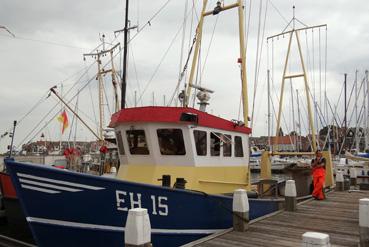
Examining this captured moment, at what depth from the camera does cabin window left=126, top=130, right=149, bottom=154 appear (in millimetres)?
9047

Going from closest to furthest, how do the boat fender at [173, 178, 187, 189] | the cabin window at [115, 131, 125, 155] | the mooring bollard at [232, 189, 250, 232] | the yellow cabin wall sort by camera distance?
1. the boat fender at [173, 178, 187, 189]
2. the mooring bollard at [232, 189, 250, 232]
3. the yellow cabin wall
4. the cabin window at [115, 131, 125, 155]

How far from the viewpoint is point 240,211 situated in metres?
8.66

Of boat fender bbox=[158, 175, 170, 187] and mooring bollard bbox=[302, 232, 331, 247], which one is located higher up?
boat fender bbox=[158, 175, 170, 187]

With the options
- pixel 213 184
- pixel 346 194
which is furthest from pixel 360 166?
pixel 213 184

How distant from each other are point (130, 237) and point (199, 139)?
3596 mm

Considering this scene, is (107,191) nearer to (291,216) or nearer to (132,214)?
(132,214)

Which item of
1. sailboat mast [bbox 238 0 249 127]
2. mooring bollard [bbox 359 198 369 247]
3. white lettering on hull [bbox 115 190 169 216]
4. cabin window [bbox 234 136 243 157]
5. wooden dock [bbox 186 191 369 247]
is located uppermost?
sailboat mast [bbox 238 0 249 127]

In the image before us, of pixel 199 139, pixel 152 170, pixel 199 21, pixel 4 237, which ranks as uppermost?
pixel 199 21

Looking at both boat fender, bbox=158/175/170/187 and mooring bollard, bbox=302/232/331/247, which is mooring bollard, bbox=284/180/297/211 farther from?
mooring bollard, bbox=302/232/331/247

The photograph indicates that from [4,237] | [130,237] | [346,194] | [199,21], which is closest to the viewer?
[130,237]

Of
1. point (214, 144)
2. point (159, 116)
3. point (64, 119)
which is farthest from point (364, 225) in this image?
point (64, 119)

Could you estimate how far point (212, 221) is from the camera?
8.72 metres

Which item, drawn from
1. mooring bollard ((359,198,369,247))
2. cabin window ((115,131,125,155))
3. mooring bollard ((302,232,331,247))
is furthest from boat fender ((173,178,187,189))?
mooring bollard ((359,198,369,247))

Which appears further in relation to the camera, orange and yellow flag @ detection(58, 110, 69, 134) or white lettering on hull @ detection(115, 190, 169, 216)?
orange and yellow flag @ detection(58, 110, 69, 134)
